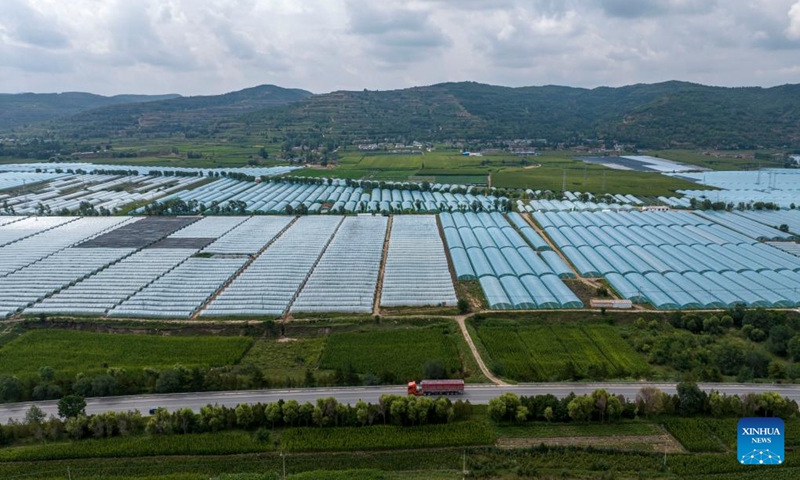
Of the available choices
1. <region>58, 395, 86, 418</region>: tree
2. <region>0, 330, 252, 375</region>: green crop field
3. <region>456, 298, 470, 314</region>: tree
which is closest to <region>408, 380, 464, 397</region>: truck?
<region>456, 298, 470, 314</region>: tree

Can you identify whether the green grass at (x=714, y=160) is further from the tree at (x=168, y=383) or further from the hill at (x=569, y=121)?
the tree at (x=168, y=383)

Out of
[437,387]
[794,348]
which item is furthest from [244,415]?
[794,348]

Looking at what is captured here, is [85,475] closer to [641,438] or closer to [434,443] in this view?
[434,443]

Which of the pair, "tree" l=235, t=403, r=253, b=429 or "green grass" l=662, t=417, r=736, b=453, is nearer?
"green grass" l=662, t=417, r=736, b=453

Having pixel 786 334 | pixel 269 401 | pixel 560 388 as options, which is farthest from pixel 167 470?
pixel 786 334

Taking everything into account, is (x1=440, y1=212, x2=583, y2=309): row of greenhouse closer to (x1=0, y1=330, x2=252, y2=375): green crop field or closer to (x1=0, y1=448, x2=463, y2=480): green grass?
(x1=0, y1=448, x2=463, y2=480): green grass
